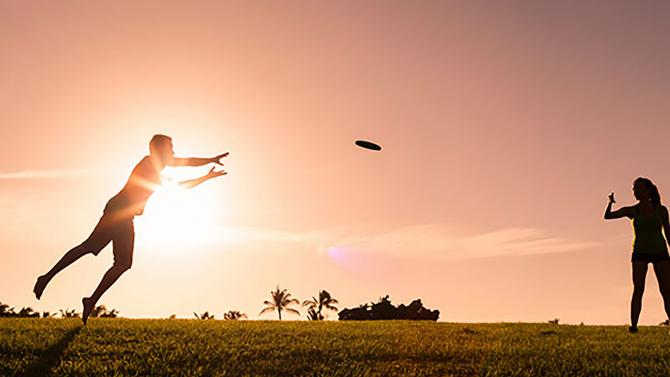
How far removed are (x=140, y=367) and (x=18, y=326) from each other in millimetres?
4969

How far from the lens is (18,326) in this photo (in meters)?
13.1

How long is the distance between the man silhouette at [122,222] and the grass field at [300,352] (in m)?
0.98

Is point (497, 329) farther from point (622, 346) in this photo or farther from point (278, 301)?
point (278, 301)

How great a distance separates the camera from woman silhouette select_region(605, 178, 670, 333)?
1424 cm

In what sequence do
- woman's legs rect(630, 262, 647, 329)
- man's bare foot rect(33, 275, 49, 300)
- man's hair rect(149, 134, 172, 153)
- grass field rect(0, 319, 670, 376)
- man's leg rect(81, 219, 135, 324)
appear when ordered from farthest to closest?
woman's legs rect(630, 262, 647, 329)
man's hair rect(149, 134, 172, 153)
man's leg rect(81, 219, 135, 324)
man's bare foot rect(33, 275, 49, 300)
grass field rect(0, 319, 670, 376)

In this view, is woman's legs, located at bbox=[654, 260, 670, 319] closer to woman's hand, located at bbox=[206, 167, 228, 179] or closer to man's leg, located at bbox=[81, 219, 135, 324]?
woman's hand, located at bbox=[206, 167, 228, 179]

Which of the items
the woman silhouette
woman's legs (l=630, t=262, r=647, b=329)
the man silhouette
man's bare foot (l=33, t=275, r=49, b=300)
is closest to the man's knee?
the man silhouette

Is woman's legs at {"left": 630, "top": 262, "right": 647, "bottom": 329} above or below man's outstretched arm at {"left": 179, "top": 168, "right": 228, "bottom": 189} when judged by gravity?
below

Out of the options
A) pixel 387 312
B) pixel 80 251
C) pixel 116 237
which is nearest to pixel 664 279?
pixel 116 237

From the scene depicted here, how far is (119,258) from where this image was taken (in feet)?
39.0

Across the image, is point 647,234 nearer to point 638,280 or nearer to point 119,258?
point 638,280

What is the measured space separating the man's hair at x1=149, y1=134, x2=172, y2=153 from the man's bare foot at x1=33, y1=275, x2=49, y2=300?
9.03ft

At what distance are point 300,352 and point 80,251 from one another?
4.00 m

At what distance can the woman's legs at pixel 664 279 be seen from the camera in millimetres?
14219
